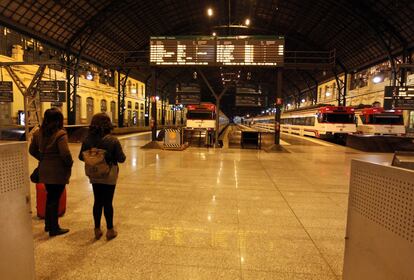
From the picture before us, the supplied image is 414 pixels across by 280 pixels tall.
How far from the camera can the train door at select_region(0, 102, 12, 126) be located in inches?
780

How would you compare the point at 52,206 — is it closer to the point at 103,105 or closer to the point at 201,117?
the point at 201,117

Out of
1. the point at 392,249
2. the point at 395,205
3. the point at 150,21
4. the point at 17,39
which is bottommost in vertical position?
the point at 392,249

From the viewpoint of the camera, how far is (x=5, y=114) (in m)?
20.2

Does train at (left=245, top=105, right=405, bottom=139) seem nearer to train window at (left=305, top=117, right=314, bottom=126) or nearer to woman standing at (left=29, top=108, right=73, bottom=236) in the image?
train window at (left=305, top=117, right=314, bottom=126)

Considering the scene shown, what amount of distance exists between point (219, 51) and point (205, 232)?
40.3 feet

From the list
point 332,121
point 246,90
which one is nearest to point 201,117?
point 246,90

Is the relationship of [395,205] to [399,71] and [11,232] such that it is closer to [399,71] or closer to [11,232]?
[11,232]

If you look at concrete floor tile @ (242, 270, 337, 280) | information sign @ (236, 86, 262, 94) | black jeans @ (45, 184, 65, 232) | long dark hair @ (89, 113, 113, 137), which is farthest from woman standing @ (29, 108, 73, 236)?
information sign @ (236, 86, 262, 94)

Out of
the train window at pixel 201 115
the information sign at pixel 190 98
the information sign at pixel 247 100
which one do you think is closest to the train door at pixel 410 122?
the information sign at pixel 247 100

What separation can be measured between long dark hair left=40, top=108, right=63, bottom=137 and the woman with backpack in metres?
0.52

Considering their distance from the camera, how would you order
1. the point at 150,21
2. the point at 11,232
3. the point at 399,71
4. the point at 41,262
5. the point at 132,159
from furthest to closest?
the point at 150,21, the point at 399,71, the point at 132,159, the point at 41,262, the point at 11,232

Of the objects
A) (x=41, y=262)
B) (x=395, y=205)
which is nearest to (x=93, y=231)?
(x=41, y=262)

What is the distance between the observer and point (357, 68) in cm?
3222

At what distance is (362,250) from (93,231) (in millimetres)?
3724
